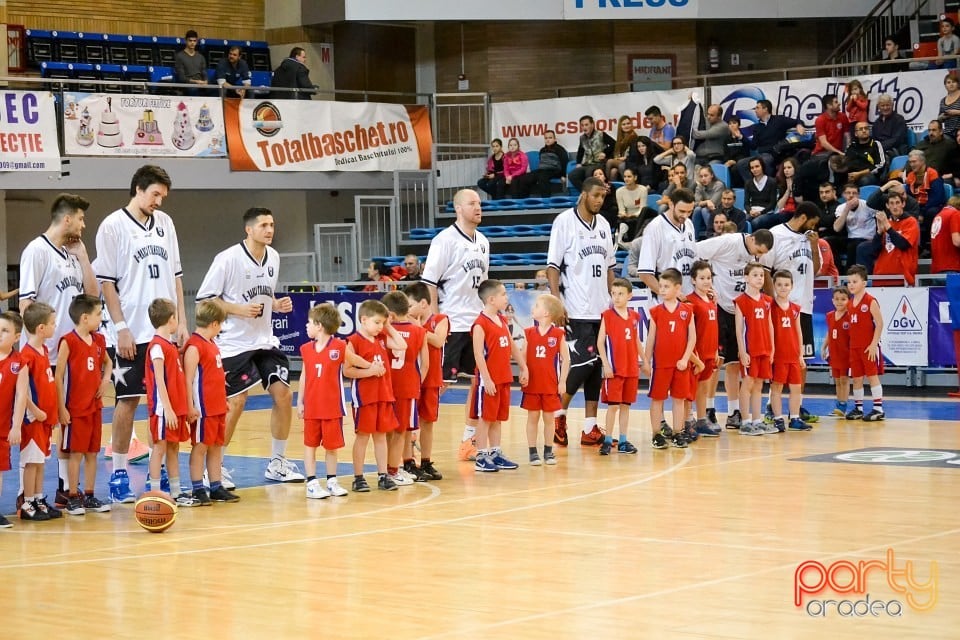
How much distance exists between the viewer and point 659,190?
2200 cm

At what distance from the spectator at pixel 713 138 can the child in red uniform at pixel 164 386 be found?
1427 centimetres

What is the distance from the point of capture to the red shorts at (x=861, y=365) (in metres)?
14.1

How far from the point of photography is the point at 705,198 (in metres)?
19.9

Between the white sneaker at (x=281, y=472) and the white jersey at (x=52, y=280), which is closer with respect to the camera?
the white jersey at (x=52, y=280)

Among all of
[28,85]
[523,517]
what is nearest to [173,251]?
[523,517]

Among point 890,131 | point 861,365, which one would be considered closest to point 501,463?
point 861,365

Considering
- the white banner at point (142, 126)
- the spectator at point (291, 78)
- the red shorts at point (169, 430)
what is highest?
the spectator at point (291, 78)

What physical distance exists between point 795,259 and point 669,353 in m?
2.33

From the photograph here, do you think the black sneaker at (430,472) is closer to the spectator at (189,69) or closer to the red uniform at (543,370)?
the red uniform at (543,370)

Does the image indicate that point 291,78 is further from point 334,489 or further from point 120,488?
point 334,489

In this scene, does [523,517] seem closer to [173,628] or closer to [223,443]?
[223,443]

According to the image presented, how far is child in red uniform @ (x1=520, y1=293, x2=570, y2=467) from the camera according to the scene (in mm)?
11125

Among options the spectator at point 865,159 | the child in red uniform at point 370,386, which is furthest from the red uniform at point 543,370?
the spectator at point 865,159

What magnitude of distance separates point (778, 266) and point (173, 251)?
644cm
